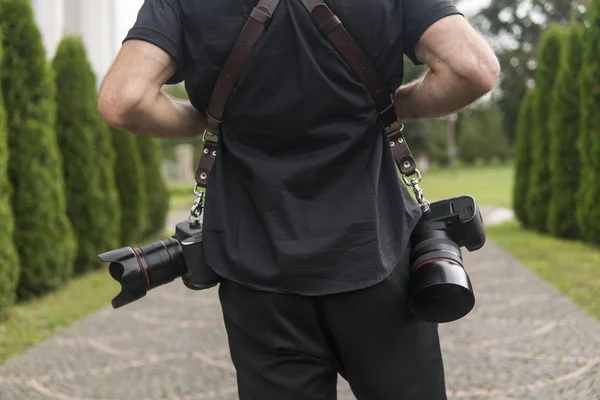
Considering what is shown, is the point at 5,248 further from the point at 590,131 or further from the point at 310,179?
the point at 590,131

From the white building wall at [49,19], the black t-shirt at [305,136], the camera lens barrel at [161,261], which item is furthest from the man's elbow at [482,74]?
the white building wall at [49,19]

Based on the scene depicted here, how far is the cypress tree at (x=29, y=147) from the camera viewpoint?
6.04 m

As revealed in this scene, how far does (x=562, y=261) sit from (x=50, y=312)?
4930mm

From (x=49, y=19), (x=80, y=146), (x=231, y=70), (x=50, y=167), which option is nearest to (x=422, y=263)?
(x=231, y=70)

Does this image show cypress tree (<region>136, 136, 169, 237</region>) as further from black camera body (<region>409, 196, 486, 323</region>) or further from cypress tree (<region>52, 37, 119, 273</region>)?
black camera body (<region>409, 196, 486, 323</region>)

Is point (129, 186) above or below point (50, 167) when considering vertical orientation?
below

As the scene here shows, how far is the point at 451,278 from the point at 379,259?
0.16 metres

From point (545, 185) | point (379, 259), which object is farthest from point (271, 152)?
point (545, 185)

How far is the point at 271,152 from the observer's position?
1556 millimetres

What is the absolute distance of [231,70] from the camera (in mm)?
1494

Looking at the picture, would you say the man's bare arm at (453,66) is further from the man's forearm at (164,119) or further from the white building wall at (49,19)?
the white building wall at (49,19)

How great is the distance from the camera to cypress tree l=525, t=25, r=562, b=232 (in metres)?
9.43

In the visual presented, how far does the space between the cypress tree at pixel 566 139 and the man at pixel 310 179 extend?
304 inches

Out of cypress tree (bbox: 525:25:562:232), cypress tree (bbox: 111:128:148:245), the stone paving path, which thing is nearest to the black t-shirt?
the stone paving path
